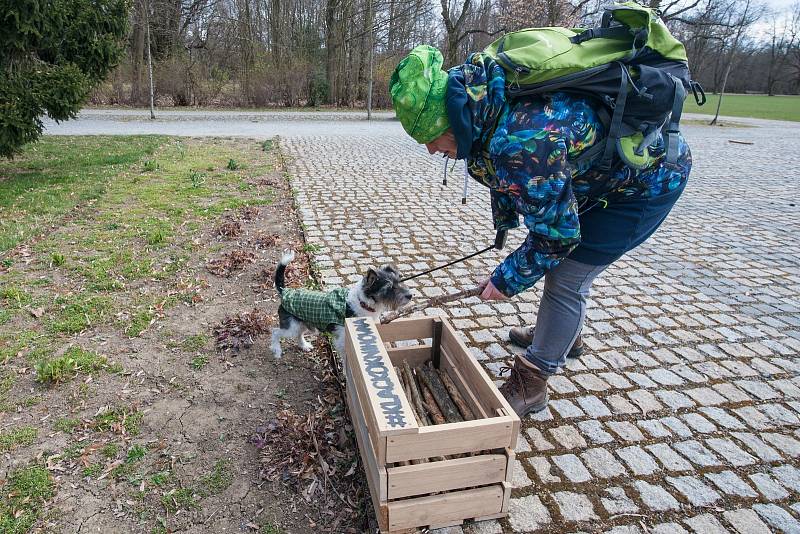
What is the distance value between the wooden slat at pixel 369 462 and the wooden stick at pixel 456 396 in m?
0.56

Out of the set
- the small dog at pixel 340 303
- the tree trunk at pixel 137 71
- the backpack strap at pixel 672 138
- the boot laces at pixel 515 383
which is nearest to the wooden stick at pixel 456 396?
the boot laces at pixel 515 383

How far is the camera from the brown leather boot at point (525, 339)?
387 cm

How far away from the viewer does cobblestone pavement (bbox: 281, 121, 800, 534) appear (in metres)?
2.62

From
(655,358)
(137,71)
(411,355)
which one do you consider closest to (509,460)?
(411,355)

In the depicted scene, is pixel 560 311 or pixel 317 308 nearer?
pixel 560 311

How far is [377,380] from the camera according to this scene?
2.54 metres

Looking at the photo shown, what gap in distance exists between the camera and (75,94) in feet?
28.5

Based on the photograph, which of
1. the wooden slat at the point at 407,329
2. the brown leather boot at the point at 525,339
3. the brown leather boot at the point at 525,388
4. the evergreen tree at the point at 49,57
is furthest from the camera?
the evergreen tree at the point at 49,57

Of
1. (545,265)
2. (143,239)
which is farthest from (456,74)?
(143,239)

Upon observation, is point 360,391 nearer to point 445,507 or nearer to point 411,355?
point 445,507

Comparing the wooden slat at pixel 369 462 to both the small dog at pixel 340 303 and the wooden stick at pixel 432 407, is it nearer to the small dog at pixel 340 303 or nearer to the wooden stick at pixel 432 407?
the wooden stick at pixel 432 407

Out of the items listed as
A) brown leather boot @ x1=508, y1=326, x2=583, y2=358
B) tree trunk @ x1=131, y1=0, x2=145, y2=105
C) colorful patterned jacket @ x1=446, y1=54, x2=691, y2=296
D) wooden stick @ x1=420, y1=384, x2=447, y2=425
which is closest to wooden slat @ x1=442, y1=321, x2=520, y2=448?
wooden stick @ x1=420, y1=384, x2=447, y2=425

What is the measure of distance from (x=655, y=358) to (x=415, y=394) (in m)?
2.04

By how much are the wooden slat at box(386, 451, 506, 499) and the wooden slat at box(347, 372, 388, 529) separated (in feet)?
0.10
